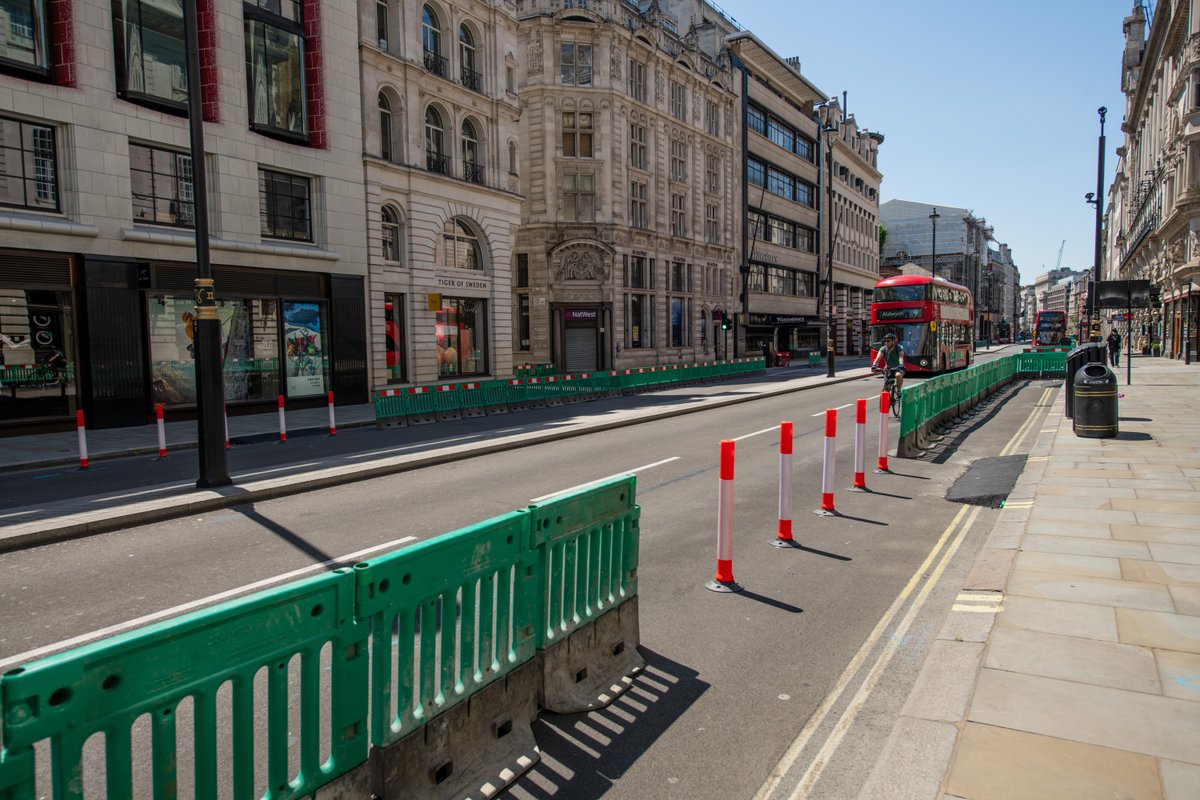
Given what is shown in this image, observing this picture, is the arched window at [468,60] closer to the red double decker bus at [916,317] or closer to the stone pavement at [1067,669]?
the red double decker bus at [916,317]

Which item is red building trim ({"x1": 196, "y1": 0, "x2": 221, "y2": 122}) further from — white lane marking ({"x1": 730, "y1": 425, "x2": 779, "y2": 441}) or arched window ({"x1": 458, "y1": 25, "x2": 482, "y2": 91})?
white lane marking ({"x1": 730, "y1": 425, "x2": 779, "y2": 441})

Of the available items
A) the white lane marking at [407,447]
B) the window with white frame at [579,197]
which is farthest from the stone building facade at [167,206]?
the window with white frame at [579,197]

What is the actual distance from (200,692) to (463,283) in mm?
28504

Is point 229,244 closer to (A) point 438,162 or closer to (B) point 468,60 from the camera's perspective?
(A) point 438,162

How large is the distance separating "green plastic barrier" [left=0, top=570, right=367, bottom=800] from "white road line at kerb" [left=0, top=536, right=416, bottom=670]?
2.99 meters

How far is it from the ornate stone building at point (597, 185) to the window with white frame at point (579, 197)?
6cm

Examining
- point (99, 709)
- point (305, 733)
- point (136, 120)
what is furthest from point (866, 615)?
point (136, 120)

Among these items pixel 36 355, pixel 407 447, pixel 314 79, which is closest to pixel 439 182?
pixel 314 79

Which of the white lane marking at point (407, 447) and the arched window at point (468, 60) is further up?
the arched window at point (468, 60)

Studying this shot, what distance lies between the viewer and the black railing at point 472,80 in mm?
30219

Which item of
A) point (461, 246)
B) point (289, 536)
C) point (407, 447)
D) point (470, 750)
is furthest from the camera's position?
point (461, 246)

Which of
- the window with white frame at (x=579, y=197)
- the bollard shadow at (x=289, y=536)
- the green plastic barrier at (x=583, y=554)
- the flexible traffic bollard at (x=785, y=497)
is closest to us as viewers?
the green plastic barrier at (x=583, y=554)

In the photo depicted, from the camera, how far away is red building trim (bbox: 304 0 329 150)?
23844 millimetres

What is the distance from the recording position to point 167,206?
792 inches
